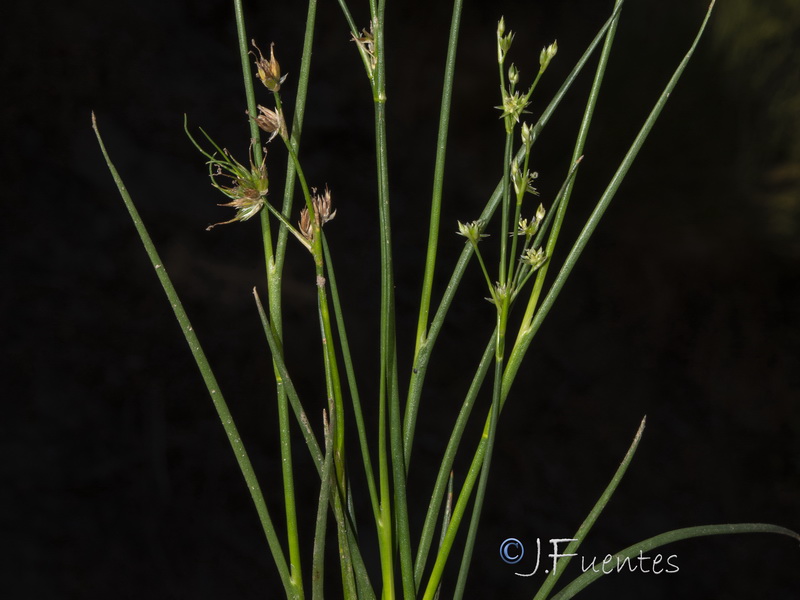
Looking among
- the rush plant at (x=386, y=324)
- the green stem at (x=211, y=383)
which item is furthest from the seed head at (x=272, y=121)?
the green stem at (x=211, y=383)

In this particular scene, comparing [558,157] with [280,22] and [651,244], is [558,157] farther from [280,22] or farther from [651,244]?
[280,22]

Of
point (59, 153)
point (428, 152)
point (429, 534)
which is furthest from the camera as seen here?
point (428, 152)

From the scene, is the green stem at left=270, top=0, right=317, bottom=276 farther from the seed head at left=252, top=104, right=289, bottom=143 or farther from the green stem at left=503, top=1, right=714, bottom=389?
the green stem at left=503, top=1, right=714, bottom=389

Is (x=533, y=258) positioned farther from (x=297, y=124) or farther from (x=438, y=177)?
(x=297, y=124)

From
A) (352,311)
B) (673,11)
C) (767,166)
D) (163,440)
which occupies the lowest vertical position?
(163,440)

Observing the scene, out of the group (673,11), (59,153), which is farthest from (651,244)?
(59,153)

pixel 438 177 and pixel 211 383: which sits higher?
pixel 438 177

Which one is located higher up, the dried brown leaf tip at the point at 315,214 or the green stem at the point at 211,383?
the dried brown leaf tip at the point at 315,214

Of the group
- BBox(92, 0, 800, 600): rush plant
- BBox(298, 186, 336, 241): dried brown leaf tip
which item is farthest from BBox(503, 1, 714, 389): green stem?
BBox(298, 186, 336, 241): dried brown leaf tip

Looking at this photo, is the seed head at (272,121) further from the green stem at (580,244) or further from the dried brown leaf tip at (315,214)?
the green stem at (580,244)

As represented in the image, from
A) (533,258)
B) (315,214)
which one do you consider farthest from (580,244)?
(315,214)

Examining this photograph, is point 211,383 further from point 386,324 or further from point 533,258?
point 533,258
